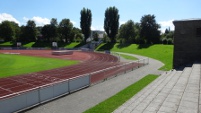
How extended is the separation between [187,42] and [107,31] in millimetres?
53273

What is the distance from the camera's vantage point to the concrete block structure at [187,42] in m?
21.8

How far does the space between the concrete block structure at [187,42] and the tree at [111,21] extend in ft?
168

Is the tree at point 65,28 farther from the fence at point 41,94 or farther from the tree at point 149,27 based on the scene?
the fence at point 41,94

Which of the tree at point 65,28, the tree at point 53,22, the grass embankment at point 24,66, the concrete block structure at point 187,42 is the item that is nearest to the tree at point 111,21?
the tree at point 65,28

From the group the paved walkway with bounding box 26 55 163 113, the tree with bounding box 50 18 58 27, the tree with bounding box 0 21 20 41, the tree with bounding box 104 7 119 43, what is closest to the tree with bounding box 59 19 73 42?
the tree with bounding box 50 18 58 27

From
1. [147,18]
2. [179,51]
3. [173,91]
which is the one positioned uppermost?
[147,18]

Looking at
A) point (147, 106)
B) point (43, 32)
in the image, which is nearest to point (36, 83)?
point (147, 106)

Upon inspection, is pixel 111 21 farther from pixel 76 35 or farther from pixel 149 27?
pixel 76 35

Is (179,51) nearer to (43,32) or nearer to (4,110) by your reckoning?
(4,110)

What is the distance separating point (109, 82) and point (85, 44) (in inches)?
2436

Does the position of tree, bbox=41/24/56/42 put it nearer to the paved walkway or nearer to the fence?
the fence

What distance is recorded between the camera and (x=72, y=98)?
1291cm

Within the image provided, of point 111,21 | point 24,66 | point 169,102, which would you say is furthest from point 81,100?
point 111,21

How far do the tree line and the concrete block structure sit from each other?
144 feet
